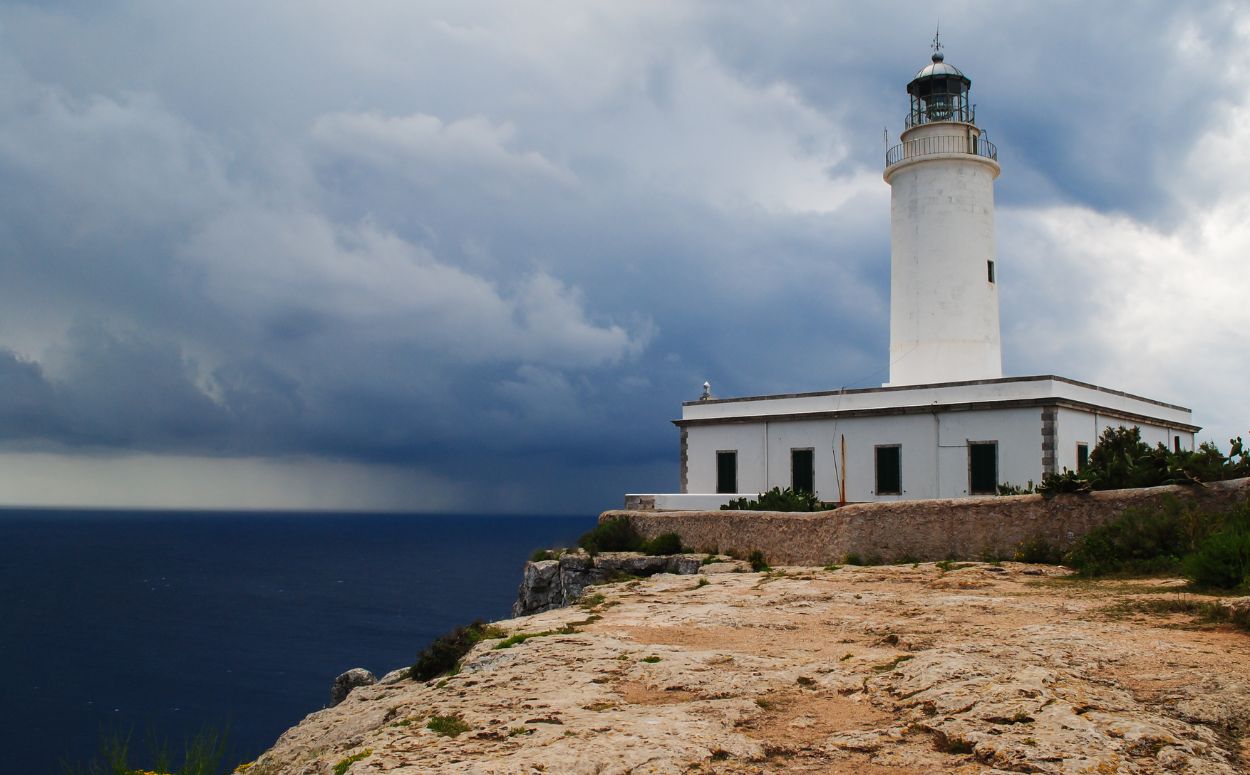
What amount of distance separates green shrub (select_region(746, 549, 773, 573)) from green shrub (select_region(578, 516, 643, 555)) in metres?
4.60

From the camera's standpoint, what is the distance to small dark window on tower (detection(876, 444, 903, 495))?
23.8 meters

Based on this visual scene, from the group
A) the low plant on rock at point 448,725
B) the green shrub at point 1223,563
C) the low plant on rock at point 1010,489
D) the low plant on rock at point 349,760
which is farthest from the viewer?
the low plant on rock at point 1010,489

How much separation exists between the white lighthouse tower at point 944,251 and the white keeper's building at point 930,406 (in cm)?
3

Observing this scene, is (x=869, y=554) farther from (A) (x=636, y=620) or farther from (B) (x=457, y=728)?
(B) (x=457, y=728)

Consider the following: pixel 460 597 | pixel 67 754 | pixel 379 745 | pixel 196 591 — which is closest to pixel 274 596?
pixel 196 591

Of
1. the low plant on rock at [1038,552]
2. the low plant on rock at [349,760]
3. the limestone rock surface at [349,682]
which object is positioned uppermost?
the low plant on rock at [1038,552]

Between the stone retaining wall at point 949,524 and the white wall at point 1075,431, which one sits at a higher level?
the white wall at point 1075,431

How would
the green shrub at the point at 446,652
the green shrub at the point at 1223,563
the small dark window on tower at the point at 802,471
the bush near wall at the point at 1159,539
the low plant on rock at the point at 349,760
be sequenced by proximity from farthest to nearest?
the small dark window on tower at the point at 802,471
the bush near wall at the point at 1159,539
the green shrub at the point at 446,652
the green shrub at the point at 1223,563
the low plant on rock at the point at 349,760

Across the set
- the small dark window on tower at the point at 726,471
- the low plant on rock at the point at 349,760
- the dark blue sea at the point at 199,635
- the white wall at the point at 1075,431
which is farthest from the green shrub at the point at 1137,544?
the dark blue sea at the point at 199,635

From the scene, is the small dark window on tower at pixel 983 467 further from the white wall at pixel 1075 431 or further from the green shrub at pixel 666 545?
the green shrub at pixel 666 545

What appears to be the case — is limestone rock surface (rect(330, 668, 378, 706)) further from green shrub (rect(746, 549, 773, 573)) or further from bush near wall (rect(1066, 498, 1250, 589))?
bush near wall (rect(1066, 498, 1250, 589))

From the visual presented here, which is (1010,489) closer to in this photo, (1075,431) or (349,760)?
(1075,431)

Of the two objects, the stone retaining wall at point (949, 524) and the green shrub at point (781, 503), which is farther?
the green shrub at point (781, 503)

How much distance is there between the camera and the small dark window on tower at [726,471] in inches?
1057
